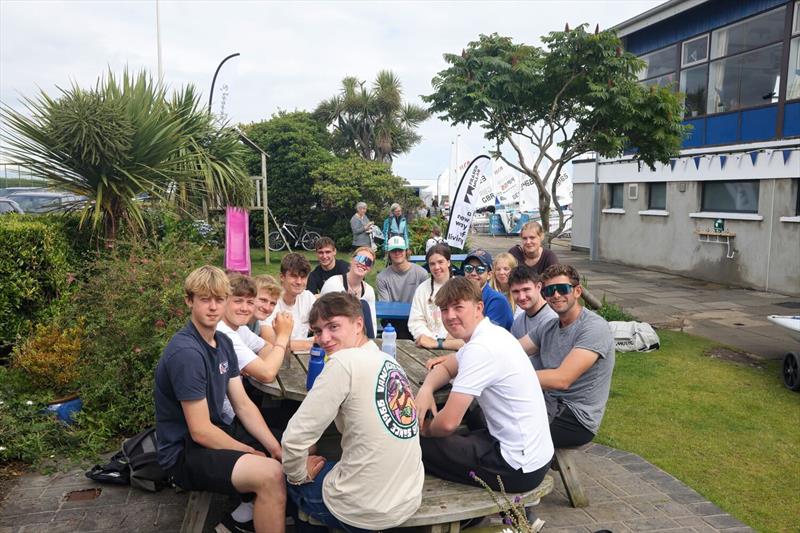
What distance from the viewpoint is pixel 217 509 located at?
3986 millimetres

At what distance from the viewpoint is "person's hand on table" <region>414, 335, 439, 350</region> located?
4.74 metres

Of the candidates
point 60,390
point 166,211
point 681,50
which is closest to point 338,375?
point 60,390

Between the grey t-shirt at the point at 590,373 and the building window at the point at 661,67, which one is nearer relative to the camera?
the grey t-shirt at the point at 590,373

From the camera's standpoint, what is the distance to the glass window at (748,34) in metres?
13.8

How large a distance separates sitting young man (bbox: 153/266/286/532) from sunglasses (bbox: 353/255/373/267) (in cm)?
228

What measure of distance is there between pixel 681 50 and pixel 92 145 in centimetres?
1543

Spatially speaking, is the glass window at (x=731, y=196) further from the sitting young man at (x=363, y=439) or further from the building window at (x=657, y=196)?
the sitting young man at (x=363, y=439)

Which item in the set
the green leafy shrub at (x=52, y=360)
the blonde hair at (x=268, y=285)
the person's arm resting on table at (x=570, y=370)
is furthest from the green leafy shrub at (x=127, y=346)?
the person's arm resting on table at (x=570, y=370)

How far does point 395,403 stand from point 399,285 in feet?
12.7

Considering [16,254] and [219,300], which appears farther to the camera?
[16,254]

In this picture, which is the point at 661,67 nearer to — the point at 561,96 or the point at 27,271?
the point at 561,96

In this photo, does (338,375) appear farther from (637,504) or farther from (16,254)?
(16,254)

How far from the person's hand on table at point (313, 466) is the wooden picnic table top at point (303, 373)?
65 cm

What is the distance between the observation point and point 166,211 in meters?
7.95
